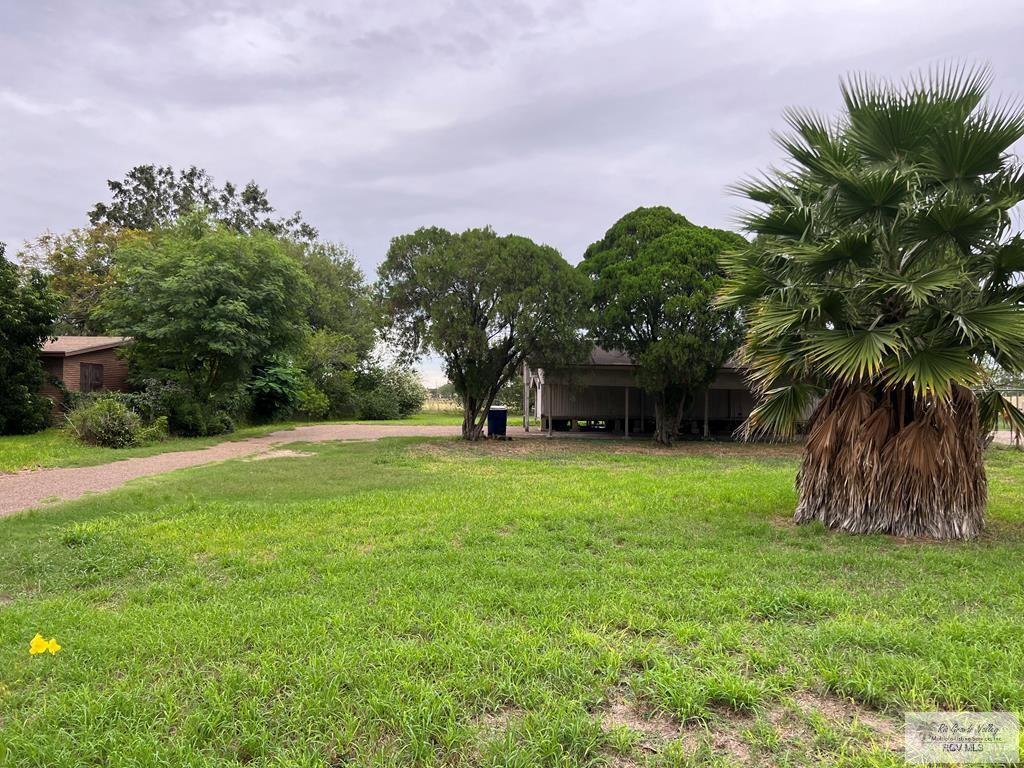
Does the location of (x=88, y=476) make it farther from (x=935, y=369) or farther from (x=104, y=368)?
(x=104, y=368)

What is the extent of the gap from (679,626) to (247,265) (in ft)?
55.3

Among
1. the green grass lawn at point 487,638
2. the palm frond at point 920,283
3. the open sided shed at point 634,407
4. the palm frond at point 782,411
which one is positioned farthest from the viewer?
the open sided shed at point 634,407

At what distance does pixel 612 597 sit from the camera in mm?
3768

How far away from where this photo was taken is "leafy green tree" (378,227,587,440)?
14.4m

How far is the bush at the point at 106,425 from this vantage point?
13461 mm

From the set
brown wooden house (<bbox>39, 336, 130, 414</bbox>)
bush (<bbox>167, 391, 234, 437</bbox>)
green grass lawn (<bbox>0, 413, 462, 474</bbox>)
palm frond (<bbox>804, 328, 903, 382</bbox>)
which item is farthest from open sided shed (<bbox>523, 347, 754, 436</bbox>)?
brown wooden house (<bbox>39, 336, 130, 414</bbox>)

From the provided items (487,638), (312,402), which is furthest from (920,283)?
(312,402)

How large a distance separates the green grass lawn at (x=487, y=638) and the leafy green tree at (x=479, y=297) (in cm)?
856

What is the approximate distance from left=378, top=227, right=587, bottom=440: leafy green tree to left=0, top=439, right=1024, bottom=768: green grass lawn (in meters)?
8.56

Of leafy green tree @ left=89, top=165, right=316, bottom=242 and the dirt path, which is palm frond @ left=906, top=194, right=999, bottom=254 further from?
leafy green tree @ left=89, top=165, right=316, bottom=242

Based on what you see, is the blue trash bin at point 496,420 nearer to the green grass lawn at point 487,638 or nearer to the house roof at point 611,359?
the house roof at point 611,359

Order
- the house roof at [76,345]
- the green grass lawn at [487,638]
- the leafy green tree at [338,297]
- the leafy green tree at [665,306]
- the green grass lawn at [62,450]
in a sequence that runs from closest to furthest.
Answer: the green grass lawn at [487,638] → the green grass lawn at [62,450] → the leafy green tree at [665,306] → the house roof at [76,345] → the leafy green tree at [338,297]

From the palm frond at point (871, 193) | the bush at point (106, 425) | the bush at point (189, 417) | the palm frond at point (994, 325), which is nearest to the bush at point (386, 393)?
the bush at point (189, 417)

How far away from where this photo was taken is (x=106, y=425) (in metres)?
13.4
